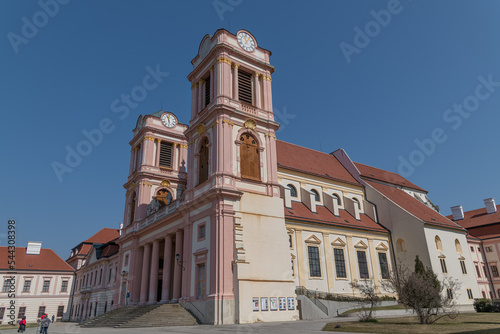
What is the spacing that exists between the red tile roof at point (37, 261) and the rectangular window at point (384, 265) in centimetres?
4508

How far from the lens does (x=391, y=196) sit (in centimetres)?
3888

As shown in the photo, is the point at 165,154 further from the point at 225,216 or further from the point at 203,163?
the point at 225,216

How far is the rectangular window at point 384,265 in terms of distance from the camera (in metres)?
33.2

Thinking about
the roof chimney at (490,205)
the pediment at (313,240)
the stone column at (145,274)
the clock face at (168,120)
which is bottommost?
the stone column at (145,274)

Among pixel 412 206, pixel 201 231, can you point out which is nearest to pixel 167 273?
pixel 201 231

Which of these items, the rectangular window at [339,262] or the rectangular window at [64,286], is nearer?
the rectangular window at [339,262]

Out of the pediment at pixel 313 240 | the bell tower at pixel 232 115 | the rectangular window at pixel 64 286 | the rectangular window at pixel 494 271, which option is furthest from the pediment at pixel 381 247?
the rectangular window at pixel 64 286

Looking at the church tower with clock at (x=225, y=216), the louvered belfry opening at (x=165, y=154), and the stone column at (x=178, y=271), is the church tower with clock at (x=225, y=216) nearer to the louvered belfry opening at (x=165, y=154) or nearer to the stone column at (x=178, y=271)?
the stone column at (x=178, y=271)

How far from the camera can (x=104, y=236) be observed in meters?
61.2

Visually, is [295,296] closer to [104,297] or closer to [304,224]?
[304,224]

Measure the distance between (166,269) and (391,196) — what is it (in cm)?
2435

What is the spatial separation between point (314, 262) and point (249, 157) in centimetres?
1018

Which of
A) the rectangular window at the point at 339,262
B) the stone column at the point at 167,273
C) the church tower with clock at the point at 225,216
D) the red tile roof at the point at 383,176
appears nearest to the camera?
the church tower with clock at the point at 225,216

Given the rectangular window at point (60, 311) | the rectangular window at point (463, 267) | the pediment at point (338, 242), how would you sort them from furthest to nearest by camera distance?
the rectangular window at point (60, 311) → the rectangular window at point (463, 267) → the pediment at point (338, 242)
